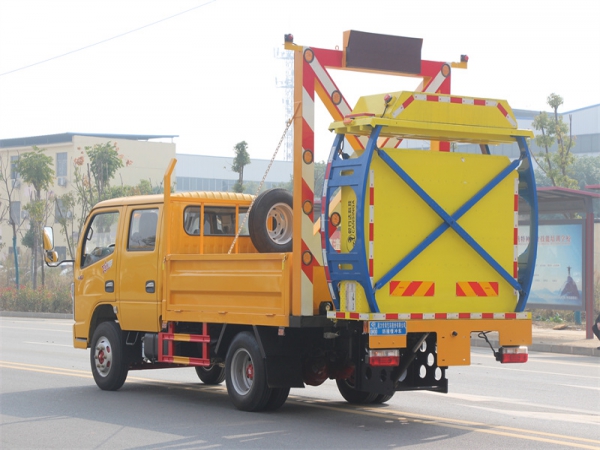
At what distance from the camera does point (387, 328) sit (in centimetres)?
862

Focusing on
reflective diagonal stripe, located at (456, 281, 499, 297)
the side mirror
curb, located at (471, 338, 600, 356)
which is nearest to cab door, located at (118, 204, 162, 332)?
the side mirror

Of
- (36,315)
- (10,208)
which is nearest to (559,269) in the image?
(36,315)

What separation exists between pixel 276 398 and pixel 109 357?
10.2 feet

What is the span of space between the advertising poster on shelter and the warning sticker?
12656 millimetres

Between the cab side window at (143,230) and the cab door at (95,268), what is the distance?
316mm

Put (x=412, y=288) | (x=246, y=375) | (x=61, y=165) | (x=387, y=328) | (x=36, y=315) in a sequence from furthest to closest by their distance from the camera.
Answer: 1. (x=61, y=165)
2. (x=36, y=315)
3. (x=246, y=375)
4. (x=412, y=288)
5. (x=387, y=328)

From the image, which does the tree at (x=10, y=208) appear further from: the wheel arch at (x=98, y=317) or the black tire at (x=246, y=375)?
the black tire at (x=246, y=375)

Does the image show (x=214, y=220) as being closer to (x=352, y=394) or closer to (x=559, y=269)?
(x=352, y=394)

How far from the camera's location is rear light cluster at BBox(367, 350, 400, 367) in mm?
8570

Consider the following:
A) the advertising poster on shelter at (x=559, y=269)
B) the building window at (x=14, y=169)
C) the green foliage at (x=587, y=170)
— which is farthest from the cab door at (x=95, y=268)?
the green foliage at (x=587, y=170)

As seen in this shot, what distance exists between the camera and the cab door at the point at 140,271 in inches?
452

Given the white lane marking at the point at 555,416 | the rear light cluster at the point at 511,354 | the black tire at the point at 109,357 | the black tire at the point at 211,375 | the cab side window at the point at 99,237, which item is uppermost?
the cab side window at the point at 99,237

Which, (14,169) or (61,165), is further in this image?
(61,165)

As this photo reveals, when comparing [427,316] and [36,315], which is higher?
[427,316]
